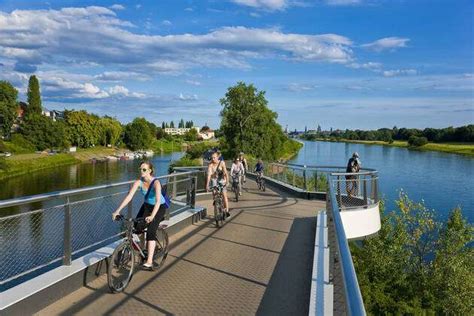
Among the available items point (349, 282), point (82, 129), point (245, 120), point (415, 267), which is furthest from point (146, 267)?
point (82, 129)

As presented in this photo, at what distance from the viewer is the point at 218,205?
1087 cm

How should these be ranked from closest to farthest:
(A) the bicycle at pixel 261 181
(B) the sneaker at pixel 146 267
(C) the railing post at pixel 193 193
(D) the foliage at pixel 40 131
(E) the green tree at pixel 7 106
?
(B) the sneaker at pixel 146 267, (C) the railing post at pixel 193 193, (A) the bicycle at pixel 261 181, (E) the green tree at pixel 7 106, (D) the foliage at pixel 40 131

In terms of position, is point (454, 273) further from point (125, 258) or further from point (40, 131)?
point (40, 131)

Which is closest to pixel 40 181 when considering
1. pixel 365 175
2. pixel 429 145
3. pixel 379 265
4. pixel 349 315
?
pixel 379 265

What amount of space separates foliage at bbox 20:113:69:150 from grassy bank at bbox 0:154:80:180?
5.04 meters

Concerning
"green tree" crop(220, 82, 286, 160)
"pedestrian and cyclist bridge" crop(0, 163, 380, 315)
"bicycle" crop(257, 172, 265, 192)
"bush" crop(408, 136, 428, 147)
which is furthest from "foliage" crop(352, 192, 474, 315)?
"bush" crop(408, 136, 428, 147)

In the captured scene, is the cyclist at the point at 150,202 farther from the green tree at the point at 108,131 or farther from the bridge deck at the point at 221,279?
the green tree at the point at 108,131

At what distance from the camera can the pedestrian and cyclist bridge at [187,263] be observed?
5160 millimetres

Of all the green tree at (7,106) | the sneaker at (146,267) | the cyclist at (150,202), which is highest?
the green tree at (7,106)

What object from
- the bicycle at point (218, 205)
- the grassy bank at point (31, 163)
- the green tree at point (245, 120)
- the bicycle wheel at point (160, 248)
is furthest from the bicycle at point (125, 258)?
the grassy bank at point (31, 163)

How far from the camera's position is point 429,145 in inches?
5920

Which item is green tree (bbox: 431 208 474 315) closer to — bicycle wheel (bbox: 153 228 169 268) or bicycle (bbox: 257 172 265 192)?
bicycle (bbox: 257 172 265 192)

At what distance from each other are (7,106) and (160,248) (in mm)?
99809

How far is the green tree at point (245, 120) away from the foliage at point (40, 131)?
5955 centimetres
